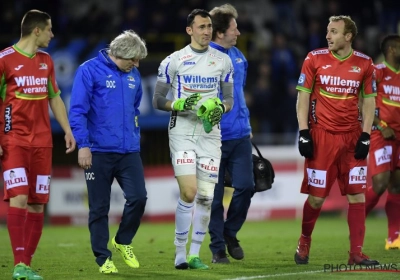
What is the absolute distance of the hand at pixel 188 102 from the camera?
9586mm

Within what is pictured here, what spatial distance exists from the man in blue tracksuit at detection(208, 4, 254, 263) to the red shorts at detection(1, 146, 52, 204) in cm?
249

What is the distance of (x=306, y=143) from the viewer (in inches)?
396

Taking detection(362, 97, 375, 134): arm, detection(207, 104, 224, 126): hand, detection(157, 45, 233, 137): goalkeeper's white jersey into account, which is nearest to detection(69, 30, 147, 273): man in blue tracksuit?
detection(157, 45, 233, 137): goalkeeper's white jersey

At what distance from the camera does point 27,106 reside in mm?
9164

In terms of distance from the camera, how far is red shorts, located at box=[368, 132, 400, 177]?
1230 cm

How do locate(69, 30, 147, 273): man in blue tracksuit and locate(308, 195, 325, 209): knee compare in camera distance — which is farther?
locate(308, 195, 325, 209): knee

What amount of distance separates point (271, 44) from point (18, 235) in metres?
14.9

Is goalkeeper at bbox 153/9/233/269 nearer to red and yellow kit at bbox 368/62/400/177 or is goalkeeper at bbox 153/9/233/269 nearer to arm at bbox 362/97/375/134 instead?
arm at bbox 362/97/375/134

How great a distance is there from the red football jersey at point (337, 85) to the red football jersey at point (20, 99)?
9.40 feet

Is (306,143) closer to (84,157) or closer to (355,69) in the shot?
(355,69)

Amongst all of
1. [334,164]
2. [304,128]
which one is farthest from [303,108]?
[334,164]

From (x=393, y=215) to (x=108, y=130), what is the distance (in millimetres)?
4561

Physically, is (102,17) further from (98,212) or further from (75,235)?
(98,212)

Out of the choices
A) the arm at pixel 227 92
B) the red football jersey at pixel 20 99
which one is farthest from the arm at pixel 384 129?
the red football jersey at pixel 20 99
